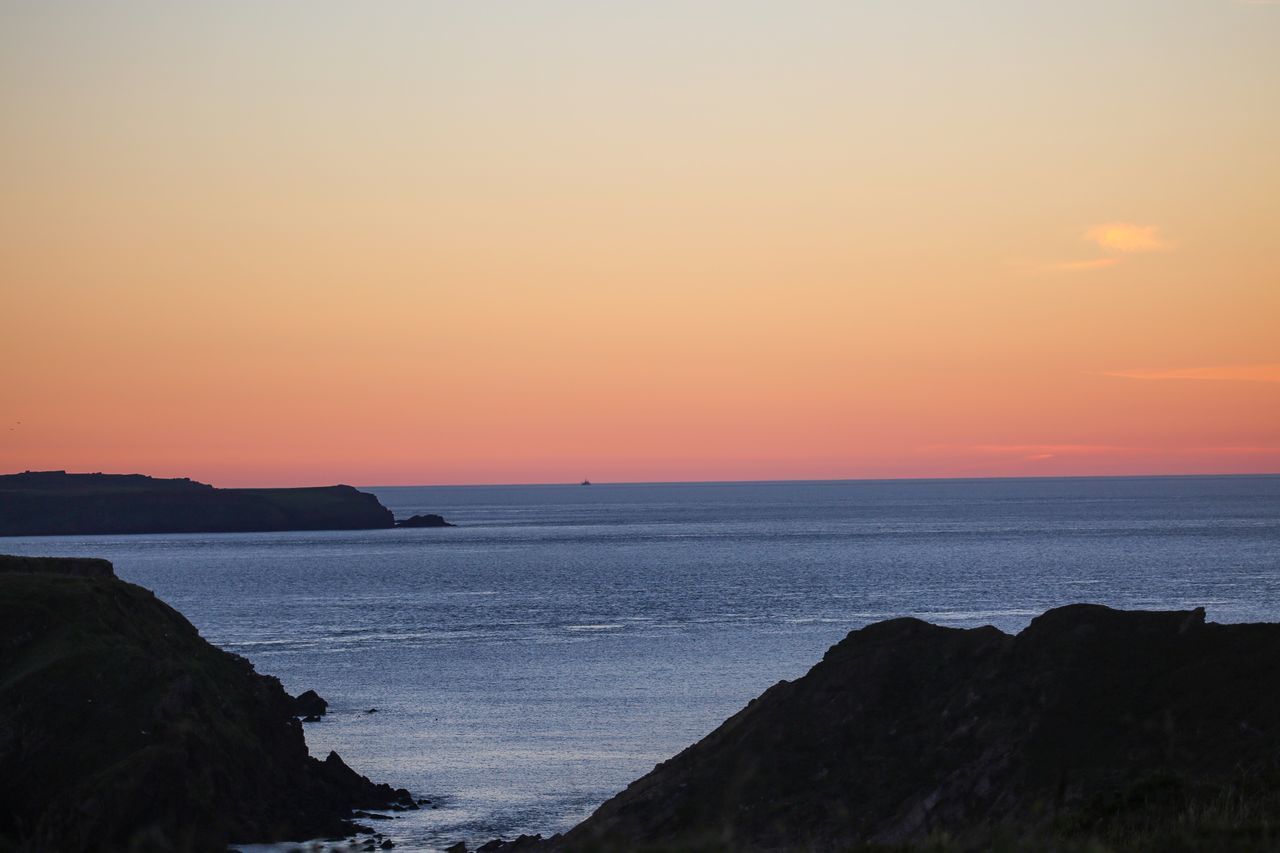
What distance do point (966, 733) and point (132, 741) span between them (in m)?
23.4

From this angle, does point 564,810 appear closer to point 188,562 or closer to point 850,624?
point 850,624

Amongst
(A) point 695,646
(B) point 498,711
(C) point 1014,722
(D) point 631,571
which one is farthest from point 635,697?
(D) point 631,571

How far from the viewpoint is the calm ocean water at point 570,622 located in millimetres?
46562

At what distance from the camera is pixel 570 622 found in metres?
91.3

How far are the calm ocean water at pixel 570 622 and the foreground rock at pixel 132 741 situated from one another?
386cm

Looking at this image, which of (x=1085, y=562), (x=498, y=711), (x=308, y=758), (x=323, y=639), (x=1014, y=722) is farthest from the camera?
(x=1085, y=562)

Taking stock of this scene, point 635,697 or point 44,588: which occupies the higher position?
point 44,588

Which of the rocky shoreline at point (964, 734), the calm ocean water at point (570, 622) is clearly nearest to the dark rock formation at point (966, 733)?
the rocky shoreline at point (964, 734)

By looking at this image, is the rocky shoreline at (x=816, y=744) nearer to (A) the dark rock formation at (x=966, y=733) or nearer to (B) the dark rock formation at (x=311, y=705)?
(A) the dark rock formation at (x=966, y=733)

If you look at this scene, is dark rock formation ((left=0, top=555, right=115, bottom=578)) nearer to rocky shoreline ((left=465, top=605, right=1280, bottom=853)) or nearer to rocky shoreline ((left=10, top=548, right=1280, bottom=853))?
rocky shoreline ((left=10, top=548, right=1280, bottom=853))

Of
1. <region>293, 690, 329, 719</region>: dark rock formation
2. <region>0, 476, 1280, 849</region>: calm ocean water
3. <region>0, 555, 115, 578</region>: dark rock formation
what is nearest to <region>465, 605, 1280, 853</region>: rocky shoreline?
→ <region>0, 476, 1280, 849</region>: calm ocean water

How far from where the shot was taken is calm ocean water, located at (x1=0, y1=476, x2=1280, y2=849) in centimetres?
4656

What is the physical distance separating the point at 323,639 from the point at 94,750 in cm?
4830

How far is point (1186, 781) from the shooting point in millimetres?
23312
